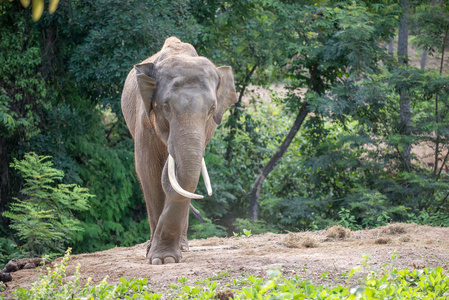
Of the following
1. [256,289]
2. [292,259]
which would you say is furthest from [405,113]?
[256,289]

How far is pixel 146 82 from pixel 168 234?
165 centimetres

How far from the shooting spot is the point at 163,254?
5973 mm

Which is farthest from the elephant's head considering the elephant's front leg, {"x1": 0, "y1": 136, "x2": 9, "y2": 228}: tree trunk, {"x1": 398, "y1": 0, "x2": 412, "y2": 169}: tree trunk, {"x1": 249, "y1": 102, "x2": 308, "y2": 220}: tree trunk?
{"x1": 249, "y1": 102, "x2": 308, "y2": 220}: tree trunk

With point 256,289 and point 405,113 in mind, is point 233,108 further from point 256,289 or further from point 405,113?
point 256,289

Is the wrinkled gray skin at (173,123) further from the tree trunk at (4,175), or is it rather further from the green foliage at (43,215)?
the tree trunk at (4,175)

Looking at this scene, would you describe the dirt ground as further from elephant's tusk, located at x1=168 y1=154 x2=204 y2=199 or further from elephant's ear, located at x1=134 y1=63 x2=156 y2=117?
elephant's ear, located at x1=134 y1=63 x2=156 y2=117

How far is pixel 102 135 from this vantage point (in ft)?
40.9

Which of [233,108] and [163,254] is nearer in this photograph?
[163,254]

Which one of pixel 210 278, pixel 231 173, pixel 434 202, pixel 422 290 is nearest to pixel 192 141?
pixel 210 278

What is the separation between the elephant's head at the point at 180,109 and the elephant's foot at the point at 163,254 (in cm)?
72

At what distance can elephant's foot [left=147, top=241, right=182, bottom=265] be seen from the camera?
594 cm

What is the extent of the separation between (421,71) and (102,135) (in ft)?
23.2

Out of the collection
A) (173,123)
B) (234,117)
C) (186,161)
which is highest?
(234,117)

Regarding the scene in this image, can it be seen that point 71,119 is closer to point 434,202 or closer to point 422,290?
point 434,202
